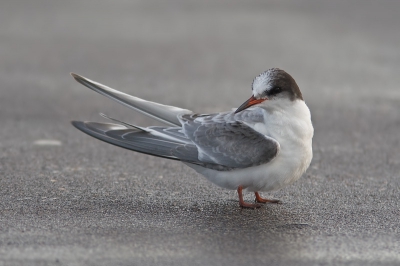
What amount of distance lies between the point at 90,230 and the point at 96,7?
23.8ft

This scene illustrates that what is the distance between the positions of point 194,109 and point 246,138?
2.35 m

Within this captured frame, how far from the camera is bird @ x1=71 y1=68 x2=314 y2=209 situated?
4184mm

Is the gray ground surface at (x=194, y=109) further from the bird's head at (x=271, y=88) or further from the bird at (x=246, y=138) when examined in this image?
the bird's head at (x=271, y=88)

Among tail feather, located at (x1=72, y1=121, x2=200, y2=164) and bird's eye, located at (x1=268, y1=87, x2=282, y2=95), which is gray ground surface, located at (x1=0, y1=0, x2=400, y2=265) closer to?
tail feather, located at (x1=72, y1=121, x2=200, y2=164)

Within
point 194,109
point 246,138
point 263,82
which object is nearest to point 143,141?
point 246,138

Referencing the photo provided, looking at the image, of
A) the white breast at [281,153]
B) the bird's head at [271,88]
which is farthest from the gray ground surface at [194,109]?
the bird's head at [271,88]

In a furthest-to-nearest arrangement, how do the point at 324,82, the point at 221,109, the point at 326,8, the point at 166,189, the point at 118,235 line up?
the point at 326,8
the point at 324,82
the point at 221,109
the point at 166,189
the point at 118,235

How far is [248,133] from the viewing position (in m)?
4.31

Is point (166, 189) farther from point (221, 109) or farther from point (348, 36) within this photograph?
point (348, 36)

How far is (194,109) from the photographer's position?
6.61 m

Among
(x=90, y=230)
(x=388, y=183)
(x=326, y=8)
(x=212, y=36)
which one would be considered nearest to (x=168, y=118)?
(x=90, y=230)

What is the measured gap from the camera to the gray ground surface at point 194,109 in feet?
11.8

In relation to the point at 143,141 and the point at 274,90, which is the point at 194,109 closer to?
the point at 143,141

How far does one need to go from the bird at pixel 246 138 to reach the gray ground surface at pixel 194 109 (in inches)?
8.2
